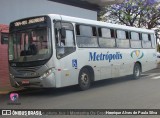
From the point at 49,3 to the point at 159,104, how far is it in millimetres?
A: 11212

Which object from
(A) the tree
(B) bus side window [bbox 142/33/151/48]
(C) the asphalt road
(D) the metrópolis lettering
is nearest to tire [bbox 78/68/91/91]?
(C) the asphalt road

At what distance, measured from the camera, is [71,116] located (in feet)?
27.3

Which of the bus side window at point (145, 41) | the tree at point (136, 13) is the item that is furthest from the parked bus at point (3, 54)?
the tree at point (136, 13)

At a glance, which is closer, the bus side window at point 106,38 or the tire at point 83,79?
the tire at point 83,79

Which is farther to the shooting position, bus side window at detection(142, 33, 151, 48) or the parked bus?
bus side window at detection(142, 33, 151, 48)

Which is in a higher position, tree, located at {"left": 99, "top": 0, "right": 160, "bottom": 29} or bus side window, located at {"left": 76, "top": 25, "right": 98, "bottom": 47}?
tree, located at {"left": 99, "top": 0, "right": 160, "bottom": 29}

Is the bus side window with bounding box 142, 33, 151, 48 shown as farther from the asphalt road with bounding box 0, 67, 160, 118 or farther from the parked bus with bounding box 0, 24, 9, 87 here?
the parked bus with bounding box 0, 24, 9, 87

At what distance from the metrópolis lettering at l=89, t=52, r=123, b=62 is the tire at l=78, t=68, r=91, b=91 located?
0.65 meters

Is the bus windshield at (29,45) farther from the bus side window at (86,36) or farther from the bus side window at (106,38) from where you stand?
the bus side window at (106,38)

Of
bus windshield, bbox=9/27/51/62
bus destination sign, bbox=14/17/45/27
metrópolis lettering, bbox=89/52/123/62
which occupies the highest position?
bus destination sign, bbox=14/17/45/27

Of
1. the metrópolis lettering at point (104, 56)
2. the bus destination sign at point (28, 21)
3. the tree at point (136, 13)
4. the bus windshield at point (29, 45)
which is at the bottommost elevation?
the metrópolis lettering at point (104, 56)

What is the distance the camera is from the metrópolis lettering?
45.7 ft

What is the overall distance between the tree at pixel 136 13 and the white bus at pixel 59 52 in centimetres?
1853

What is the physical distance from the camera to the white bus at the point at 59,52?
11.8 metres
